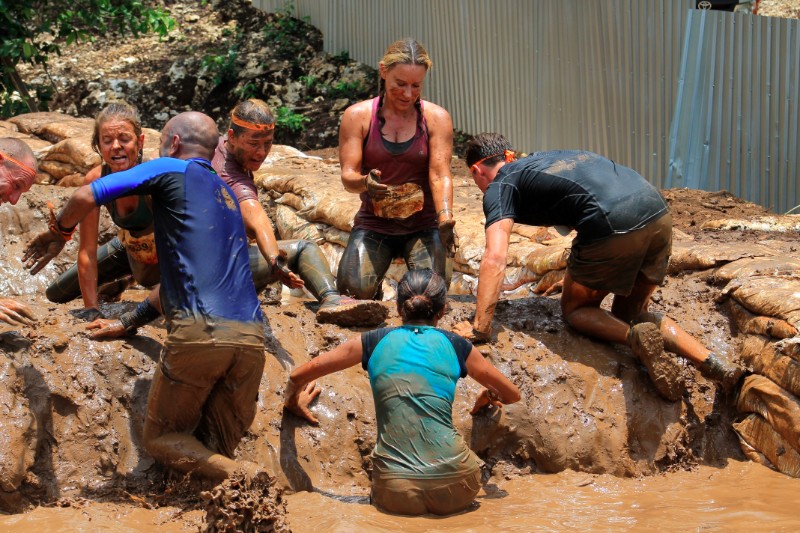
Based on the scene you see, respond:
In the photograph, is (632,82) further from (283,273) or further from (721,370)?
(283,273)

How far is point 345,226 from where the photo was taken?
27.3 feet

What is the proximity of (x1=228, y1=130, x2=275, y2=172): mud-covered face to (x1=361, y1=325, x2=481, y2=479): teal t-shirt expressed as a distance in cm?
150

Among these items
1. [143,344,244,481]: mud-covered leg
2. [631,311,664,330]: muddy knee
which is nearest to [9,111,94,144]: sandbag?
[143,344,244,481]: mud-covered leg

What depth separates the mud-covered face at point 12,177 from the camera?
4.23 meters

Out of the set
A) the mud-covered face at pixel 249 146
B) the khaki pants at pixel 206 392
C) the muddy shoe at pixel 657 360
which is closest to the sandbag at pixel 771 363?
the muddy shoe at pixel 657 360

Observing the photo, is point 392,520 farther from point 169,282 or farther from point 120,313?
point 120,313

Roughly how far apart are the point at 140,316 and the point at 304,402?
86cm

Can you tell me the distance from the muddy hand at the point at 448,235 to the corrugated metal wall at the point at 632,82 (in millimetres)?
3854

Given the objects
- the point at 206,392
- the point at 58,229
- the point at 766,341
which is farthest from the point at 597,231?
the point at 58,229

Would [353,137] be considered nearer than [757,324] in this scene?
No

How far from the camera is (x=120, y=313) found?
5.05 metres

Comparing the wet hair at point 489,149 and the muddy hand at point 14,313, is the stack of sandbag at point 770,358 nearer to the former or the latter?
the wet hair at point 489,149

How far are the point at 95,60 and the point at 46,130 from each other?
6.07 metres

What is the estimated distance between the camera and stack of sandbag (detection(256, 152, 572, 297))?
6.75 meters
